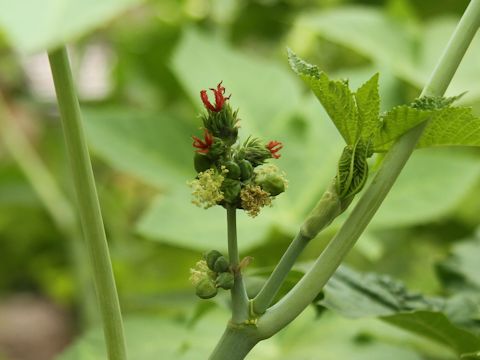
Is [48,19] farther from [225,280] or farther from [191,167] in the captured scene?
[191,167]

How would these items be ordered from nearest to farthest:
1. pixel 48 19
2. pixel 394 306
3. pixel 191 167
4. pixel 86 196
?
pixel 48 19 → pixel 86 196 → pixel 394 306 → pixel 191 167

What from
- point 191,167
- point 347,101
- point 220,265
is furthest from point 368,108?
point 191,167

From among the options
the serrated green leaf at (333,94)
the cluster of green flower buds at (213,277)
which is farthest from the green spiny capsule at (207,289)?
the serrated green leaf at (333,94)

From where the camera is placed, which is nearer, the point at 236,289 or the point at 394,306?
the point at 236,289

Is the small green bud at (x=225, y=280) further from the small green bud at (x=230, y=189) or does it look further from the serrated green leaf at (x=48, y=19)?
the serrated green leaf at (x=48, y=19)

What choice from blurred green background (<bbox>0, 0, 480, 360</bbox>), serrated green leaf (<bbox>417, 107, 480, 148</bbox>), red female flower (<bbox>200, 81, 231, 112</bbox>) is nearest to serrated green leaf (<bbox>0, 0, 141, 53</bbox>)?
blurred green background (<bbox>0, 0, 480, 360</bbox>)

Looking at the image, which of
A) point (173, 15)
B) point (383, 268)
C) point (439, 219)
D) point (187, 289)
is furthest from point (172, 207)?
point (173, 15)
